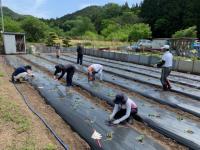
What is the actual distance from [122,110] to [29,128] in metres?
2.36

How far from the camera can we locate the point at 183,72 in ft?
55.5

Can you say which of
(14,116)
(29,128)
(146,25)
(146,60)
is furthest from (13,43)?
(146,25)

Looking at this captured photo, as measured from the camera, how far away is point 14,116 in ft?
23.1

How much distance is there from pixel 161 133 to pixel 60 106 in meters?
3.51

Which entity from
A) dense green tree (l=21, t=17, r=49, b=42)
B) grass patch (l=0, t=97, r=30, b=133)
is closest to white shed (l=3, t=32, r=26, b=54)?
dense green tree (l=21, t=17, r=49, b=42)

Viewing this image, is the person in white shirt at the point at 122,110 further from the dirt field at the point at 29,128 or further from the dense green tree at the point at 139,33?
the dense green tree at the point at 139,33

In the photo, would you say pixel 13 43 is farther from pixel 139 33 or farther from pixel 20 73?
pixel 139 33

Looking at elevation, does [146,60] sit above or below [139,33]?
below

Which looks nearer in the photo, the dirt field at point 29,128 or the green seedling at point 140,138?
the dirt field at point 29,128

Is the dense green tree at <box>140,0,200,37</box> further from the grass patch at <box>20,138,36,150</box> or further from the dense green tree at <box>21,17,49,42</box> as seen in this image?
the grass patch at <box>20,138,36,150</box>

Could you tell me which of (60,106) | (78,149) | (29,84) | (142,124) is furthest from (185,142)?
(29,84)

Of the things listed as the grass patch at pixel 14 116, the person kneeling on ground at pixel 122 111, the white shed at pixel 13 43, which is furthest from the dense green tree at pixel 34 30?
the person kneeling on ground at pixel 122 111

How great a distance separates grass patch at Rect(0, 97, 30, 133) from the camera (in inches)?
250

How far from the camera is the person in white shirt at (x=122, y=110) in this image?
6.12 meters
